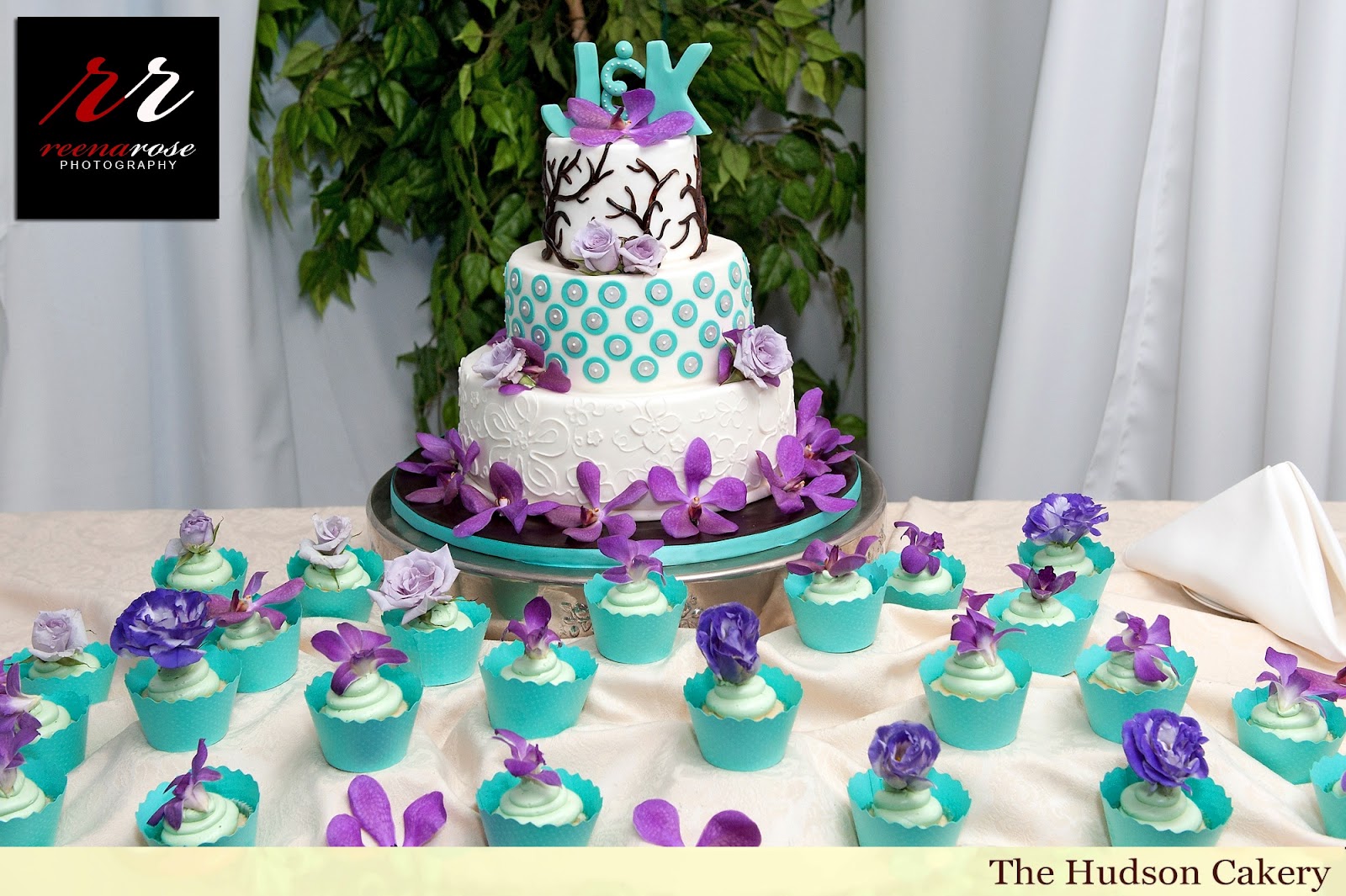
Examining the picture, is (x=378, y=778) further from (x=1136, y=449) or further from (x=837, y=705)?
(x=1136, y=449)

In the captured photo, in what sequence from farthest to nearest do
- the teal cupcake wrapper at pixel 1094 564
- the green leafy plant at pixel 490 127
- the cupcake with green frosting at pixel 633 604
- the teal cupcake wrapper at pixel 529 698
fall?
the green leafy plant at pixel 490 127
the teal cupcake wrapper at pixel 1094 564
the cupcake with green frosting at pixel 633 604
the teal cupcake wrapper at pixel 529 698

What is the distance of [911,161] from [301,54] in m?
1.23

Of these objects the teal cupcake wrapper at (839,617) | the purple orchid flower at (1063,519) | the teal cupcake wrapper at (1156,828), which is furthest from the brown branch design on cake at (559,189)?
the teal cupcake wrapper at (1156,828)

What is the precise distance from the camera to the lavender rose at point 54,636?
1143mm

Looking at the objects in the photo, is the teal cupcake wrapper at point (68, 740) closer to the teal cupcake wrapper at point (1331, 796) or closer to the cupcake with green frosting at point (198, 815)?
the cupcake with green frosting at point (198, 815)

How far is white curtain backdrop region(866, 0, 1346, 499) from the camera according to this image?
203 cm

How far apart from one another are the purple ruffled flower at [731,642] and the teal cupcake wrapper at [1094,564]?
1.40ft

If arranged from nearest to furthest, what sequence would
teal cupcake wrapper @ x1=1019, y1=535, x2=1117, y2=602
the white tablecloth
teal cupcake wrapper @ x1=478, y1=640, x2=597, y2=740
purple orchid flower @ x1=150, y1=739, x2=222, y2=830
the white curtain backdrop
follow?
1. purple orchid flower @ x1=150, y1=739, x2=222, y2=830
2. the white tablecloth
3. teal cupcake wrapper @ x1=478, y1=640, x2=597, y2=740
4. teal cupcake wrapper @ x1=1019, y1=535, x2=1117, y2=602
5. the white curtain backdrop

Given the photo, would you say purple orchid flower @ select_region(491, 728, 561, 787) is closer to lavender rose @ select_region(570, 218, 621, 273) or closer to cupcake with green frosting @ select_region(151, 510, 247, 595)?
cupcake with green frosting @ select_region(151, 510, 247, 595)

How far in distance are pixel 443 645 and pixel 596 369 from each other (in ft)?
1.22

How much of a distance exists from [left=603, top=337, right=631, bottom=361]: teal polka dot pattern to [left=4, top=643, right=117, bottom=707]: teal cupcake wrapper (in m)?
0.59

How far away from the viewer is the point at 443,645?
1.19 metres

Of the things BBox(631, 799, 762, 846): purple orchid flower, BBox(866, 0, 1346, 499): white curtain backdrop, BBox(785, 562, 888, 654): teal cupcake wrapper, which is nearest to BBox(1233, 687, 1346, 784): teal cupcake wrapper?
BBox(785, 562, 888, 654): teal cupcake wrapper

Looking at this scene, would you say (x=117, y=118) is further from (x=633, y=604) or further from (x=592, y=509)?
(x=633, y=604)
